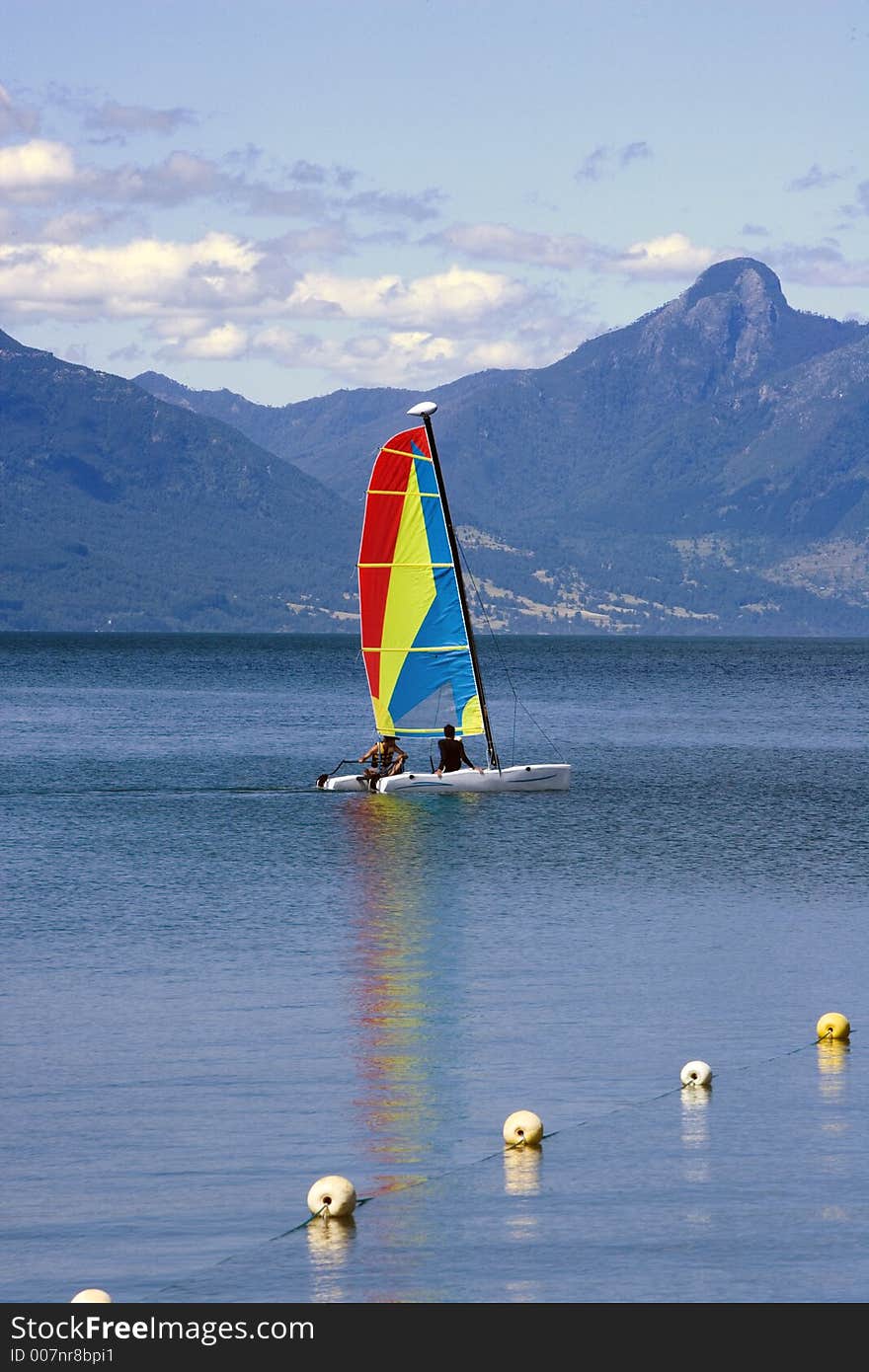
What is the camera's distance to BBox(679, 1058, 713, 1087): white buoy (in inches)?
1116

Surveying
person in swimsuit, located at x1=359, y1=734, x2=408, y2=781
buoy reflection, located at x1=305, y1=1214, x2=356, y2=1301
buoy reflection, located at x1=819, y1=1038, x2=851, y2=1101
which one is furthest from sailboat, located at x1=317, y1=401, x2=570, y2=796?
buoy reflection, located at x1=305, y1=1214, x2=356, y2=1301

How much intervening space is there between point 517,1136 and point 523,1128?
144mm

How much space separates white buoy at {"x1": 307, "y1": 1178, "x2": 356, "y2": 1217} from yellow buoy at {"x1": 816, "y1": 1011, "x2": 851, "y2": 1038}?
11.6 m

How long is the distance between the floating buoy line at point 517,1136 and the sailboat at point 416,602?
38735mm

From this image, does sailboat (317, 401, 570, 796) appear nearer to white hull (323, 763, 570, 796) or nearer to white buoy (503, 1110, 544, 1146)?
white hull (323, 763, 570, 796)

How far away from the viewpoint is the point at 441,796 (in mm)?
76875

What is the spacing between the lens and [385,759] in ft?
247

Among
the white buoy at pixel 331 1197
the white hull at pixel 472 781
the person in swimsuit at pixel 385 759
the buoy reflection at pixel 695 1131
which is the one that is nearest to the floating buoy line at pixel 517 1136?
the white buoy at pixel 331 1197

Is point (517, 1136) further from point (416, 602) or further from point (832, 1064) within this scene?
point (416, 602)

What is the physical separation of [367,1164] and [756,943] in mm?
19765

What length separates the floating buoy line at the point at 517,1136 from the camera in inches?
864
